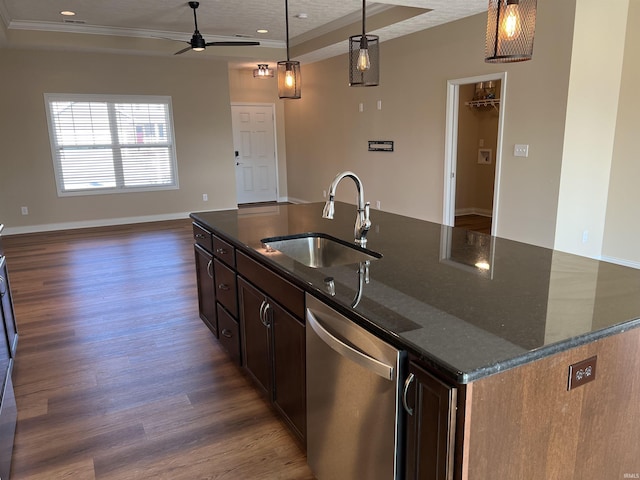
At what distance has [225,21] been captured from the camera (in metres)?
6.20

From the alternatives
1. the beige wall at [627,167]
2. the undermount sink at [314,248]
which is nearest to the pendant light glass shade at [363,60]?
the undermount sink at [314,248]

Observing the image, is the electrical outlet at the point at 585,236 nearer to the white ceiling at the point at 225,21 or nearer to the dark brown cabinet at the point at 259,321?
the white ceiling at the point at 225,21

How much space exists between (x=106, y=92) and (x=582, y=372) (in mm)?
7789

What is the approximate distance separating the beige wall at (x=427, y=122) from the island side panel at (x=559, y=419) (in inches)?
141

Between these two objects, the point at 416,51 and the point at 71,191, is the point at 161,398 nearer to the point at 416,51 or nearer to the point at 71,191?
the point at 416,51

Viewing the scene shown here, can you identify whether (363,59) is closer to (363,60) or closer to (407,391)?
(363,60)

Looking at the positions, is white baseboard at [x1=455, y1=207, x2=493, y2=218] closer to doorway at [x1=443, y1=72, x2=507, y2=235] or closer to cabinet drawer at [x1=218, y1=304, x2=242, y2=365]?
doorway at [x1=443, y1=72, x2=507, y2=235]

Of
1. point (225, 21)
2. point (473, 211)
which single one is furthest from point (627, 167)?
point (225, 21)

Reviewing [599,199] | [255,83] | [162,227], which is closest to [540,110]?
[599,199]

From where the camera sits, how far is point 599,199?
4910 millimetres

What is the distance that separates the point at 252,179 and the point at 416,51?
4710 millimetres

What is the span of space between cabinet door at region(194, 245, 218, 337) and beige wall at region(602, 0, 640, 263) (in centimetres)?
432

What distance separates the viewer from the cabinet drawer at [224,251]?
2537mm

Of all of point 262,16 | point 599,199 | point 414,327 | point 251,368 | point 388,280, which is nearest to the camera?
point 414,327
